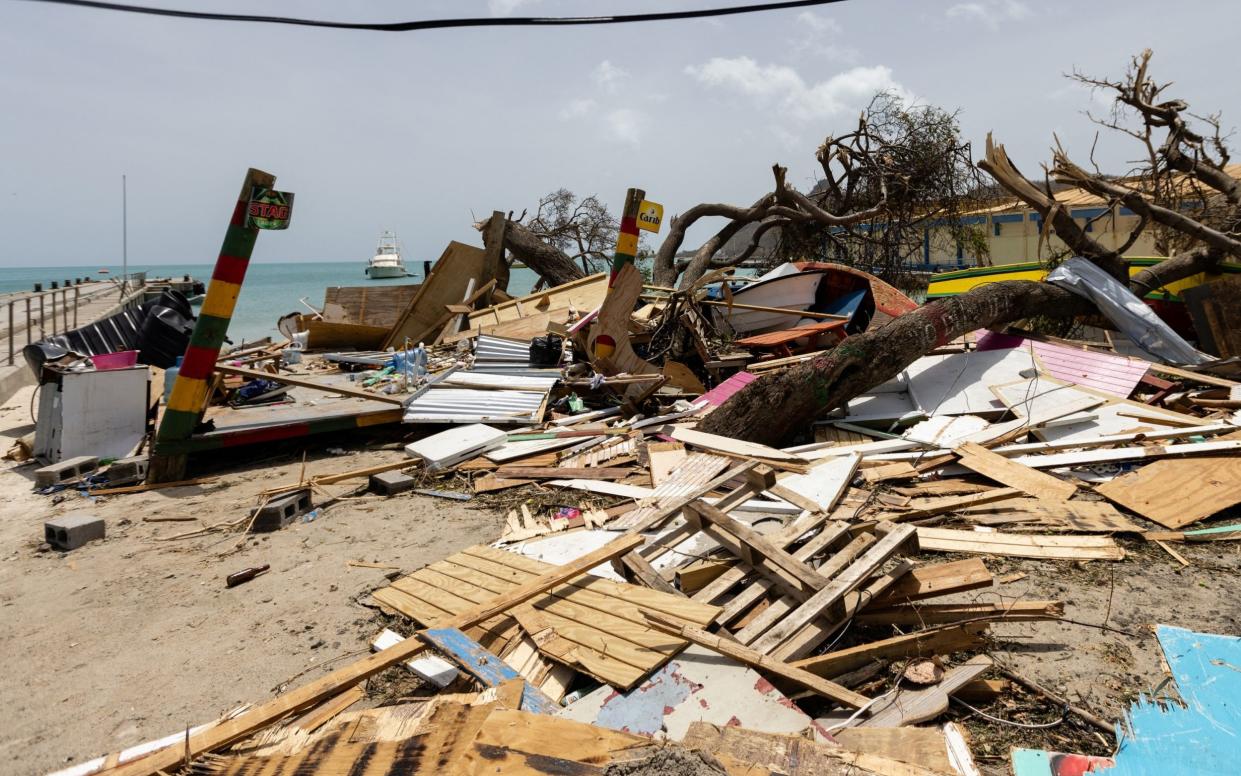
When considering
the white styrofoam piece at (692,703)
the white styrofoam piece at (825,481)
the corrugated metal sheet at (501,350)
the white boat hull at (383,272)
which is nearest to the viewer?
the white styrofoam piece at (692,703)

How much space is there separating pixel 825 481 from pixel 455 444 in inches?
144

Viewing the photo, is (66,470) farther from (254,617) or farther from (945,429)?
(945,429)

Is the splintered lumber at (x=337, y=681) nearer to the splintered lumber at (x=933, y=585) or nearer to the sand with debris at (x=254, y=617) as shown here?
the sand with debris at (x=254, y=617)

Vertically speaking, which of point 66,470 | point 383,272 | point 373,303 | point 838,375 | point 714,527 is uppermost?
point 383,272

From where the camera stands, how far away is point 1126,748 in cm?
282

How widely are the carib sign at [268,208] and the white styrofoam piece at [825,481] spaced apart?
5.07 meters

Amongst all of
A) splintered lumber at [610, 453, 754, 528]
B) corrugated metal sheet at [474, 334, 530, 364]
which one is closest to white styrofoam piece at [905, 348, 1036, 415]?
splintered lumber at [610, 453, 754, 528]

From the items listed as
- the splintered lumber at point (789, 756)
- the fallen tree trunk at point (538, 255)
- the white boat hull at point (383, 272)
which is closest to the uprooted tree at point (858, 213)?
the fallen tree trunk at point (538, 255)

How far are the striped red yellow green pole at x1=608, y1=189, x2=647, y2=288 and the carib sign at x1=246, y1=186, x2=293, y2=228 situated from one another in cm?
353

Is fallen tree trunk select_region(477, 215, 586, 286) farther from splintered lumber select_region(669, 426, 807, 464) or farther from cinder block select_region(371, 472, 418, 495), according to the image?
cinder block select_region(371, 472, 418, 495)

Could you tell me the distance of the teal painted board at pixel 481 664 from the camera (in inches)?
121

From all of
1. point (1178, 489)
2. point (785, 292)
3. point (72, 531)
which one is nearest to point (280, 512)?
point (72, 531)

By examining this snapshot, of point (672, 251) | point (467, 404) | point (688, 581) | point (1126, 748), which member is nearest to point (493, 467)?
point (467, 404)

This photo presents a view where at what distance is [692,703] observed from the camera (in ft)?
10.1
